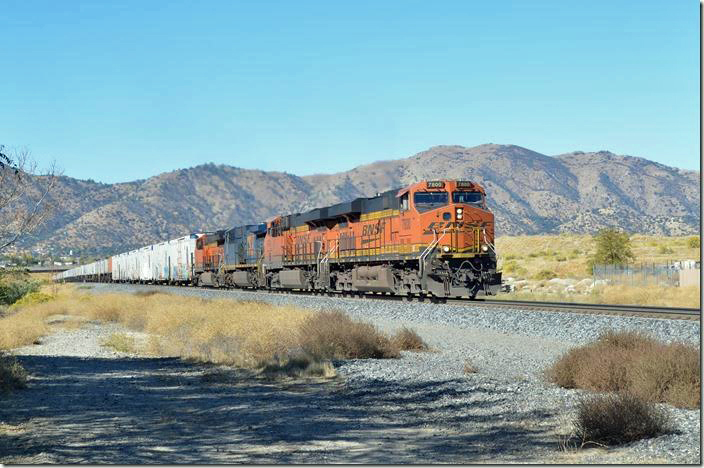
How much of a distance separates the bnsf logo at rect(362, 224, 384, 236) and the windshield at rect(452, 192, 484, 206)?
3696 millimetres

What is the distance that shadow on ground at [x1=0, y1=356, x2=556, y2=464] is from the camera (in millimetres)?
9633

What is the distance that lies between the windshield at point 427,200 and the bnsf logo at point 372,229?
3234 millimetres

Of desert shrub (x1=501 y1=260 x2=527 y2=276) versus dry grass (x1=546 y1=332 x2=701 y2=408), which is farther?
desert shrub (x1=501 y1=260 x2=527 y2=276)

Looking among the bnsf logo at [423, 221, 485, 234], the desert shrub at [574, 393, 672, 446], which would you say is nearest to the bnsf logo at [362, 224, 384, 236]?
the bnsf logo at [423, 221, 485, 234]

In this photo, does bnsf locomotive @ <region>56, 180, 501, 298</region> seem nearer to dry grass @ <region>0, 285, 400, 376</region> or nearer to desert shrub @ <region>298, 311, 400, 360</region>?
dry grass @ <region>0, 285, 400, 376</region>

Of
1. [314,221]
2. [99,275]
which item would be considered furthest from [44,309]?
[99,275]

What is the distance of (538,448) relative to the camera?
31.3ft

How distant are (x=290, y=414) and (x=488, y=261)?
17401 mm

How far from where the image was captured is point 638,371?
12.3 m

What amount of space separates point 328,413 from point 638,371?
15.0 feet

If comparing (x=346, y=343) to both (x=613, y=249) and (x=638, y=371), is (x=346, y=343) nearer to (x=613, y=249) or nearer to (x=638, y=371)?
(x=638, y=371)

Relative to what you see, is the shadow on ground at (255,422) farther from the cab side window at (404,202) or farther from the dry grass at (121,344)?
the cab side window at (404,202)

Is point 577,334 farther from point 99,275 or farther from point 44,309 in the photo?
point 99,275

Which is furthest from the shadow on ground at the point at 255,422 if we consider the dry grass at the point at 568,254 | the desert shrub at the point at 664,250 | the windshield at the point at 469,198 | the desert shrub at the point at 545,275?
the desert shrub at the point at 664,250
